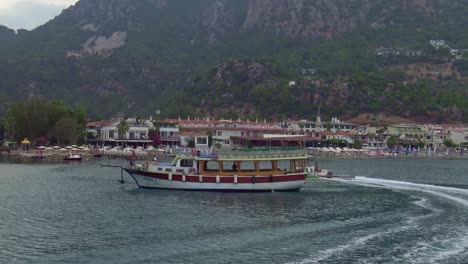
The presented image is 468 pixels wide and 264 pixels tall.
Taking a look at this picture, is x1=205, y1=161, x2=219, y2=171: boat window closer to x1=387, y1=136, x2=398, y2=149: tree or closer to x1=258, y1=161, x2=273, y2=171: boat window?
x1=258, y1=161, x2=273, y2=171: boat window

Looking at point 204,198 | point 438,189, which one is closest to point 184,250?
point 204,198

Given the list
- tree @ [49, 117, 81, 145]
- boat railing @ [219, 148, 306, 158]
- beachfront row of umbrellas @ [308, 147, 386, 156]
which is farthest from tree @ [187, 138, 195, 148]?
boat railing @ [219, 148, 306, 158]

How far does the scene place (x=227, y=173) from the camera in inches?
2576

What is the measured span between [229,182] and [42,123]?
76.9 m

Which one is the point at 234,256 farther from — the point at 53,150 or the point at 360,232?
the point at 53,150

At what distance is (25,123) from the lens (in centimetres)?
12925

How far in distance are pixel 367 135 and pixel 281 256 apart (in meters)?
145

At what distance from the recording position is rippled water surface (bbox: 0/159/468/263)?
35906mm

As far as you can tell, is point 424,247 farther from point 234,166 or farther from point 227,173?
point 234,166

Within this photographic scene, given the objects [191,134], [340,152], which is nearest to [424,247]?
[340,152]

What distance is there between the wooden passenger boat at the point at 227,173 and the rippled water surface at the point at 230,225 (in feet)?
5.82

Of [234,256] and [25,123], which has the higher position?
[25,123]

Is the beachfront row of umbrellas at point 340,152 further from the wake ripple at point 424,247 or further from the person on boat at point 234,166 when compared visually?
the wake ripple at point 424,247

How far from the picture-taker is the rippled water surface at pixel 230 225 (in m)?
35.9
